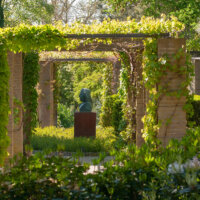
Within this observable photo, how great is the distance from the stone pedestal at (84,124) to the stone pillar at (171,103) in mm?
5961

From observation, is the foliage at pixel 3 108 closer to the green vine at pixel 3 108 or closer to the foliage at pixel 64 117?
the green vine at pixel 3 108

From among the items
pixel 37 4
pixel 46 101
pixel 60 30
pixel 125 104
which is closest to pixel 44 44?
pixel 60 30

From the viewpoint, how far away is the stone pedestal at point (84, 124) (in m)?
12.2

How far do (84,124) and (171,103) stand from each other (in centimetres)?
604

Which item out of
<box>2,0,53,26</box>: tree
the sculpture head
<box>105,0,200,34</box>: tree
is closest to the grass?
the sculpture head

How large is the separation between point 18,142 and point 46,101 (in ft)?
24.1

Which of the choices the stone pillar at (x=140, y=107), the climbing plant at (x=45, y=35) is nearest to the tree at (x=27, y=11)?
the stone pillar at (x=140, y=107)

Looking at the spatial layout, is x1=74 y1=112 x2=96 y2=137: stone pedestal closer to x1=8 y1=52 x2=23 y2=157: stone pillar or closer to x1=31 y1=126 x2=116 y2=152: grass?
x1=31 y1=126 x2=116 y2=152: grass

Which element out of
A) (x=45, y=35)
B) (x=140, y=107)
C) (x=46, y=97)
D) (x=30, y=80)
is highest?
(x=45, y=35)

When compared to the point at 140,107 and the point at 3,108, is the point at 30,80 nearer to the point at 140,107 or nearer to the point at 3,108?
the point at 140,107

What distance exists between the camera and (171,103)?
639cm

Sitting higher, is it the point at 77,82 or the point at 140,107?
the point at 77,82

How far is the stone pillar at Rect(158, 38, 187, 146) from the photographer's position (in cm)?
634

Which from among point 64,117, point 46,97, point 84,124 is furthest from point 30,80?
point 64,117
